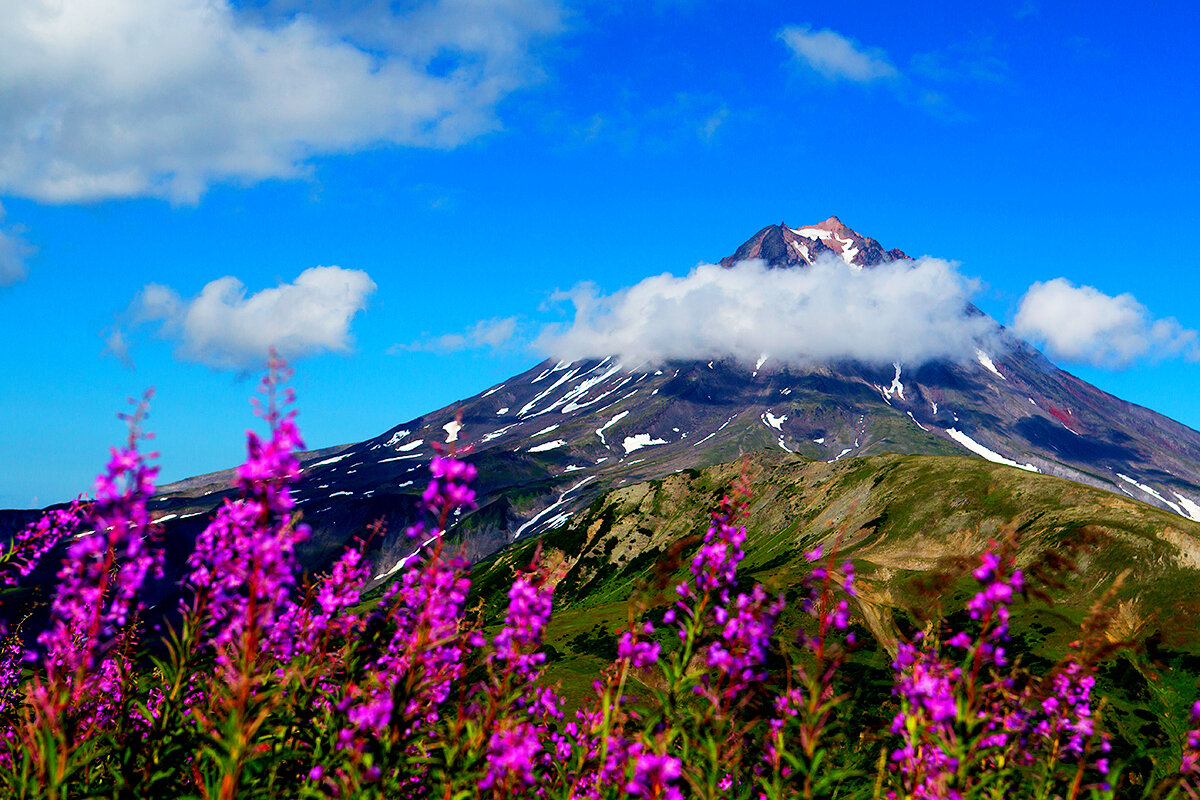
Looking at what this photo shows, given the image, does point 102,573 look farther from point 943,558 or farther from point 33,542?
point 943,558

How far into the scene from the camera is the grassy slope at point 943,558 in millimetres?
40469

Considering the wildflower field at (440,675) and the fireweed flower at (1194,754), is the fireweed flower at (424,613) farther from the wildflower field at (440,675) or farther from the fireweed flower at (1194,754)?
the fireweed flower at (1194,754)

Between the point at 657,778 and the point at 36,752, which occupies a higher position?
the point at 36,752

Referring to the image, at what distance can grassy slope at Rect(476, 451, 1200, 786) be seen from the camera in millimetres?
40469

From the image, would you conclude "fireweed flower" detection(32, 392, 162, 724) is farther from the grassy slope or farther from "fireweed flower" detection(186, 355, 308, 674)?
the grassy slope

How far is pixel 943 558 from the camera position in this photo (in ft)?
19.4

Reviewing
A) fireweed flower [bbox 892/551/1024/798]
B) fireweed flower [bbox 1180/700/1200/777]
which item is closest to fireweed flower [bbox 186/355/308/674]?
fireweed flower [bbox 892/551/1024/798]

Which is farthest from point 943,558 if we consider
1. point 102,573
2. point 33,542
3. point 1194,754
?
point 33,542

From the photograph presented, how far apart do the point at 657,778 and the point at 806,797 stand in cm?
161

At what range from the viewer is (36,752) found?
7691 millimetres

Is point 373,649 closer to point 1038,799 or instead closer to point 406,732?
point 406,732

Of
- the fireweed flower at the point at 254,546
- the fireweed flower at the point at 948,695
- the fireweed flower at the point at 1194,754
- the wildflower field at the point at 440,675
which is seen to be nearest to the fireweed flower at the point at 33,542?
the wildflower field at the point at 440,675

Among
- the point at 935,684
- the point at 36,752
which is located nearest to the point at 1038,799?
the point at 935,684

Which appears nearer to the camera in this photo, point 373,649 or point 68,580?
point 68,580
